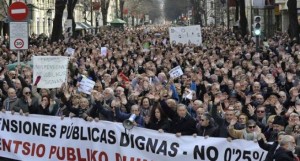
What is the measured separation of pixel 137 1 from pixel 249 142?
4743 inches

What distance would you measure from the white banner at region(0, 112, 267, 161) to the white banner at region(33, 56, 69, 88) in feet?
7.03

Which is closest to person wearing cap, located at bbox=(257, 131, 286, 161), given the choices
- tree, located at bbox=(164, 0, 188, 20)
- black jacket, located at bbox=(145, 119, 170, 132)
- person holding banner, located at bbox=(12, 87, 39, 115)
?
black jacket, located at bbox=(145, 119, 170, 132)

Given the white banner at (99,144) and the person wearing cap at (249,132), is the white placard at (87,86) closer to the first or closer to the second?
the white banner at (99,144)

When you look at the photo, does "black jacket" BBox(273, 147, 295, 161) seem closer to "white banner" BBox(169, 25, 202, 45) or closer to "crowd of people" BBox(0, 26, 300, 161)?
"crowd of people" BBox(0, 26, 300, 161)

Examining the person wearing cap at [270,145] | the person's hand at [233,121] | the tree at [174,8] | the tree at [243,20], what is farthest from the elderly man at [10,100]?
the tree at [174,8]

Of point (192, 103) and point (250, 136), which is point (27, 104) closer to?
point (192, 103)

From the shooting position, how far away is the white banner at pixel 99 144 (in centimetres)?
910

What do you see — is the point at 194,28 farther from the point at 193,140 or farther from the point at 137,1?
the point at 137,1

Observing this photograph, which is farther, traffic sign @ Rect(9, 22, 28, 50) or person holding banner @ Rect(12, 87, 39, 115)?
traffic sign @ Rect(9, 22, 28, 50)

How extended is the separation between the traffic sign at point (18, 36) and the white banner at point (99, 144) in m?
3.78

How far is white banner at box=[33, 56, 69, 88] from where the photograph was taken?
1323 cm

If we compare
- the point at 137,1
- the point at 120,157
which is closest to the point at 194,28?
the point at 120,157

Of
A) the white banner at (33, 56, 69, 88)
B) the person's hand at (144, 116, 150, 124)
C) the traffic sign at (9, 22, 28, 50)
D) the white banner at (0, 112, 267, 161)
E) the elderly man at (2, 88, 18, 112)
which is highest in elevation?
the traffic sign at (9, 22, 28, 50)

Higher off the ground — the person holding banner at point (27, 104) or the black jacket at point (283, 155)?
the person holding banner at point (27, 104)
